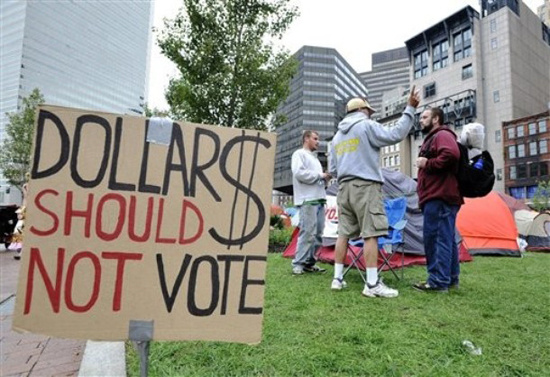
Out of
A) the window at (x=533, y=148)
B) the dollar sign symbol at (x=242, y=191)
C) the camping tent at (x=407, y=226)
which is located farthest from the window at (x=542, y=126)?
the dollar sign symbol at (x=242, y=191)

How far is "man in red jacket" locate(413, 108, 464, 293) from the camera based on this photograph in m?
3.53

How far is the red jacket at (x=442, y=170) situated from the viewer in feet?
11.6

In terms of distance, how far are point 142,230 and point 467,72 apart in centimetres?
5987

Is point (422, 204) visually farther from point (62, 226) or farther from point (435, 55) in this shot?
point (435, 55)

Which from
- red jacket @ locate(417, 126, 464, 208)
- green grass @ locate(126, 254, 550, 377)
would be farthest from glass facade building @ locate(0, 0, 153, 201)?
green grass @ locate(126, 254, 550, 377)

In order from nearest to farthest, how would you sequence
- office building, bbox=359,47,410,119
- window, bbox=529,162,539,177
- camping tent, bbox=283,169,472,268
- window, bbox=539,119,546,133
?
camping tent, bbox=283,169,472,268
window, bbox=539,119,546,133
window, bbox=529,162,539,177
office building, bbox=359,47,410,119

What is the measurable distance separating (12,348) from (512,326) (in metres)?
3.43

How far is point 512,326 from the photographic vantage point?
2.49m

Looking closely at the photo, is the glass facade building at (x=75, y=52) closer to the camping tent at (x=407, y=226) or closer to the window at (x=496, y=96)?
the window at (x=496, y=96)

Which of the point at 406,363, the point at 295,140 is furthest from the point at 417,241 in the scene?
the point at 295,140

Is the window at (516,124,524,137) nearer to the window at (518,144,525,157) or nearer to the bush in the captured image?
the window at (518,144,525,157)

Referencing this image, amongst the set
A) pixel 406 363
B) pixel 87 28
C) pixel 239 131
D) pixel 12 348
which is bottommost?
pixel 12 348

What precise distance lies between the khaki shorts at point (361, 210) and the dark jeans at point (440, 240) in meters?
0.58

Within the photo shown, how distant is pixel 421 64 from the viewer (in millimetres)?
57719
